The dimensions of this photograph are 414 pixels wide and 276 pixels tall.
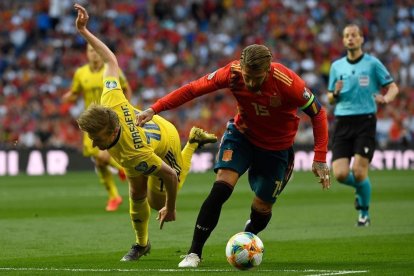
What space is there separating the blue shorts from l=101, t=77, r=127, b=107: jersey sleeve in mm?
1046

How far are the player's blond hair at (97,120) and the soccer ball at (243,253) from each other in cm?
143

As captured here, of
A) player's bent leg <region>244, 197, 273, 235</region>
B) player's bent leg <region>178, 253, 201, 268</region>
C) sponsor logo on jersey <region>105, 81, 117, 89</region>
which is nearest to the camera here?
player's bent leg <region>178, 253, 201, 268</region>

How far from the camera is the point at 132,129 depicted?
9.24 m

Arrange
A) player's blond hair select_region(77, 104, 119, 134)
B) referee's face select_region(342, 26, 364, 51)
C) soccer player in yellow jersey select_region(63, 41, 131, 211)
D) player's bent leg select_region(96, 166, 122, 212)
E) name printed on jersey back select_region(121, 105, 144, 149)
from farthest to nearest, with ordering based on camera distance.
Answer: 1. player's bent leg select_region(96, 166, 122, 212)
2. soccer player in yellow jersey select_region(63, 41, 131, 211)
3. referee's face select_region(342, 26, 364, 51)
4. name printed on jersey back select_region(121, 105, 144, 149)
5. player's blond hair select_region(77, 104, 119, 134)

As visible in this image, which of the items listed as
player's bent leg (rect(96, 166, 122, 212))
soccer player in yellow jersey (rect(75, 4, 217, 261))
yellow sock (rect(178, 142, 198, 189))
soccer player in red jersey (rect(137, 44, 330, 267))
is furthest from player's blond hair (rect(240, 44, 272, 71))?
player's bent leg (rect(96, 166, 122, 212))

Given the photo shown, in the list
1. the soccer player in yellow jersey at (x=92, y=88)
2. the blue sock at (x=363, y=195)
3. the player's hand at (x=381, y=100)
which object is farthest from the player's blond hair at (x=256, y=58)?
the soccer player in yellow jersey at (x=92, y=88)

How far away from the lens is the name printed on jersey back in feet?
29.9

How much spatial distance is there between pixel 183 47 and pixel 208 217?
25602 millimetres

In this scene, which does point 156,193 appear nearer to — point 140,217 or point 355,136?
point 140,217

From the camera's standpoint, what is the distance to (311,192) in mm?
21734

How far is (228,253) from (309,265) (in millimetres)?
918

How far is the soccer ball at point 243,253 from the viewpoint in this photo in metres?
8.74

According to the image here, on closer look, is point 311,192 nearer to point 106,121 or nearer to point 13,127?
point 13,127

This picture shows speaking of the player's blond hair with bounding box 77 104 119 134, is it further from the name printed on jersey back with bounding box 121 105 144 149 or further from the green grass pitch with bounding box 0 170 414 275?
the green grass pitch with bounding box 0 170 414 275
